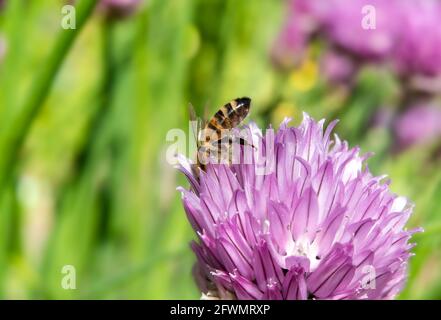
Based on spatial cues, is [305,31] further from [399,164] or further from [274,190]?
[274,190]

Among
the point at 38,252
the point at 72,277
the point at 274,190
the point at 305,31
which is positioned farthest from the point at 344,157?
the point at 38,252

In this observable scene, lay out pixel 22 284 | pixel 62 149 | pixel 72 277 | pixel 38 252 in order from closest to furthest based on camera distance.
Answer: pixel 72 277, pixel 22 284, pixel 62 149, pixel 38 252

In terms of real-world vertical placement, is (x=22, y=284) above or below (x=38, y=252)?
below

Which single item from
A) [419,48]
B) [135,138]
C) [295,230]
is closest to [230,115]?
[295,230]

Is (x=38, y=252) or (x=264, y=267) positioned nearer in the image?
(x=264, y=267)

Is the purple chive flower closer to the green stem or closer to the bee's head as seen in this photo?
the bee's head

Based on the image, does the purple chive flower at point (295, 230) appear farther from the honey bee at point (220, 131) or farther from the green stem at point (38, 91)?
the green stem at point (38, 91)
